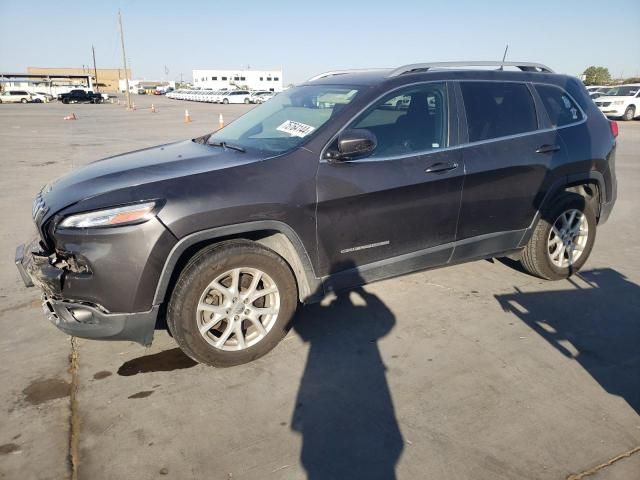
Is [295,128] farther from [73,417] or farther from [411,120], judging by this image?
[73,417]

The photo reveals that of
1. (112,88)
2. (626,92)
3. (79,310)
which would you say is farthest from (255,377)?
(112,88)

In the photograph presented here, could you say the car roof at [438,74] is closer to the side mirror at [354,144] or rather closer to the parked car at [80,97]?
the side mirror at [354,144]

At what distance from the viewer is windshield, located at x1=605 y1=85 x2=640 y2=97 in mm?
24503

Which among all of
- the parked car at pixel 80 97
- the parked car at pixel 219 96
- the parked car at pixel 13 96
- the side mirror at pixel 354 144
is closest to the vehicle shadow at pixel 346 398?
the side mirror at pixel 354 144

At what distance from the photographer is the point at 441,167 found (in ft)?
11.4

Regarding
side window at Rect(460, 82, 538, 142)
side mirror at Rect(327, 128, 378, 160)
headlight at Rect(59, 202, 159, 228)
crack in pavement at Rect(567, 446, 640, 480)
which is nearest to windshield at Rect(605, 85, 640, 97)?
side window at Rect(460, 82, 538, 142)

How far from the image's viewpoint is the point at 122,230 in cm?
262

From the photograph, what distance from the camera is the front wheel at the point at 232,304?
9.38 ft

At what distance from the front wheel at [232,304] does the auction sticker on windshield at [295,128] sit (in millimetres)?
890

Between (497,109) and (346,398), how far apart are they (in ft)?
8.41

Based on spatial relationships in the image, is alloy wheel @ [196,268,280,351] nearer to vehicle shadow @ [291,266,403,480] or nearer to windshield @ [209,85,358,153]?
vehicle shadow @ [291,266,403,480]

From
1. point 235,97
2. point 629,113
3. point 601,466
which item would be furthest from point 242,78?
point 601,466

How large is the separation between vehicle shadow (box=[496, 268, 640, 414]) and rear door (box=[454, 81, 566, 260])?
1.88ft

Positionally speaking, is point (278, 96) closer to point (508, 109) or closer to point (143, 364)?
point (508, 109)
